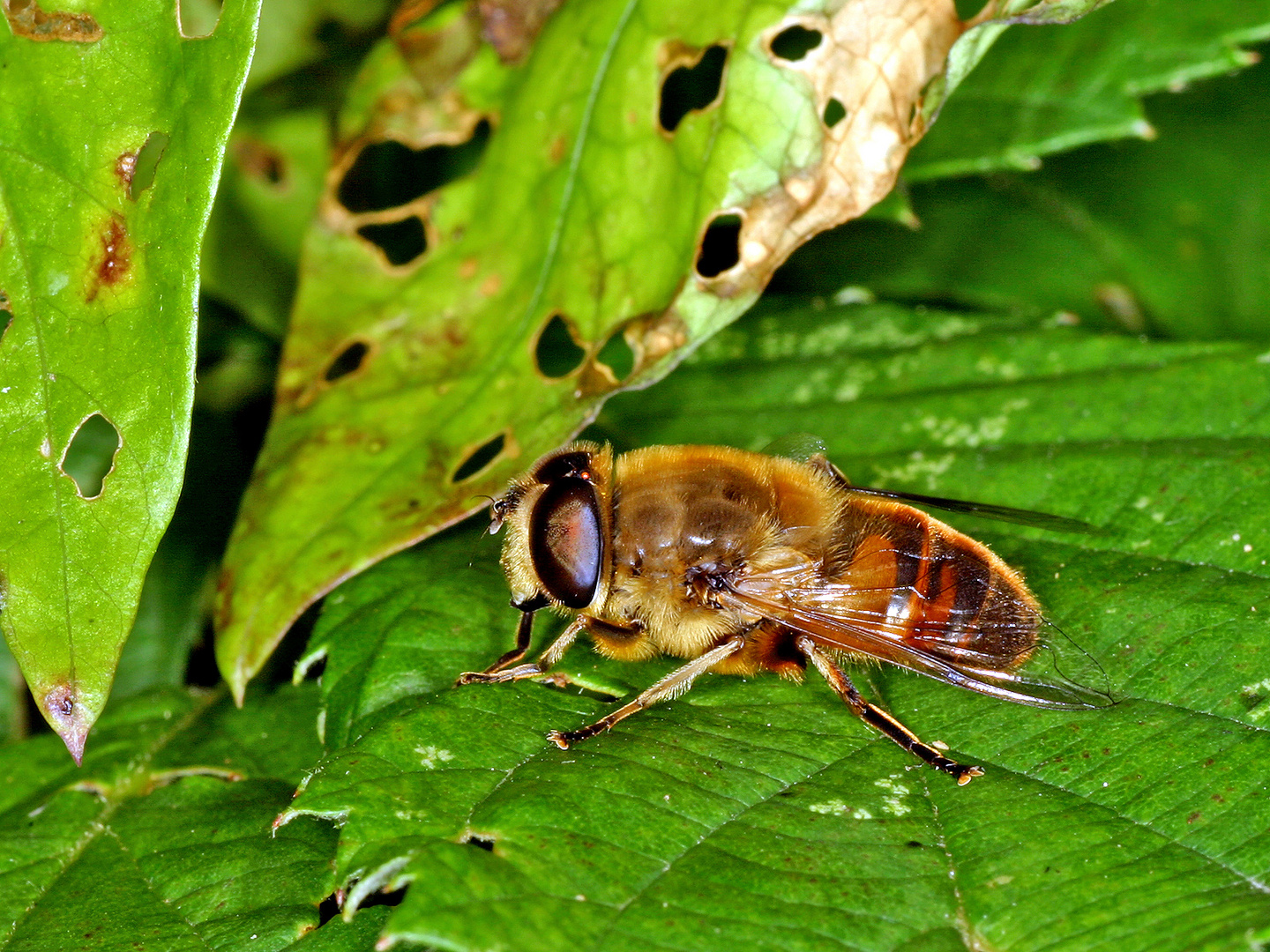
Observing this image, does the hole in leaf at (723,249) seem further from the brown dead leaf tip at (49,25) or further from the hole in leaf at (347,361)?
the brown dead leaf tip at (49,25)

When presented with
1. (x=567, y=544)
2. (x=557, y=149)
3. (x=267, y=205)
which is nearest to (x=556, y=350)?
(x=557, y=149)

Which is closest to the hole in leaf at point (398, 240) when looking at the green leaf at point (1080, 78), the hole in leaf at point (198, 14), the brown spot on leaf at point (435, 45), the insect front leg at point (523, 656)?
the brown spot on leaf at point (435, 45)

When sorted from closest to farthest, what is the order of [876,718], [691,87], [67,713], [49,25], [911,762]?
[67,713]
[49,25]
[911,762]
[876,718]
[691,87]

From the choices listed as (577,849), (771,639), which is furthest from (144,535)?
(771,639)

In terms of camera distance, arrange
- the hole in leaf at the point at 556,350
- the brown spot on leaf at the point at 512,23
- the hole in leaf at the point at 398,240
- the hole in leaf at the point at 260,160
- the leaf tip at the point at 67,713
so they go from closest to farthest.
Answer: the leaf tip at the point at 67,713
the hole in leaf at the point at 556,350
the brown spot on leaf at the point at 512,23
the hole in leaf at the point at 398,240
the hole in leaf at the point at 260,160

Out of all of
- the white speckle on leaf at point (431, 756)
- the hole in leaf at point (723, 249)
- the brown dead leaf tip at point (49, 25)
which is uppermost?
the brown dead leaf tip at point (49, 25)

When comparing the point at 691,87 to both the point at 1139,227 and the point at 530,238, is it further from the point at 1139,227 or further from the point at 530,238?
the point at 1139,227

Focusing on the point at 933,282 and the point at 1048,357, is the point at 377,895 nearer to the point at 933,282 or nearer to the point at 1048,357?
the point at 1048,357
